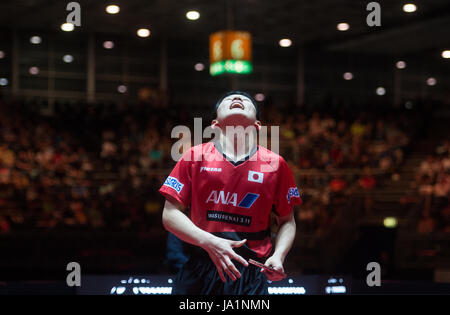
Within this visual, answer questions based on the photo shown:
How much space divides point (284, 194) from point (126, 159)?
9.55m

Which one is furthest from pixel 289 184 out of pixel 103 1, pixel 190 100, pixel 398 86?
pixel 398 86

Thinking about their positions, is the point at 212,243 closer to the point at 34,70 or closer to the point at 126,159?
the point at 126,159

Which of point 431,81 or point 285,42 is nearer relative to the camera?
point 285,42

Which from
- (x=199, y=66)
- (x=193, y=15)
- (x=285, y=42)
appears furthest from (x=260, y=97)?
(x=193, y=15)

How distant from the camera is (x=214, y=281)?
9.33 feet

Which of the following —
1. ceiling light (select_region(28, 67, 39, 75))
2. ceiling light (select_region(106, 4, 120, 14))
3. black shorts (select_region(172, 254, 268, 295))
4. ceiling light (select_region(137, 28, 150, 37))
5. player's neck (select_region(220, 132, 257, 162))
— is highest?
ceiling light (select_region(137, 28, 150, 37))

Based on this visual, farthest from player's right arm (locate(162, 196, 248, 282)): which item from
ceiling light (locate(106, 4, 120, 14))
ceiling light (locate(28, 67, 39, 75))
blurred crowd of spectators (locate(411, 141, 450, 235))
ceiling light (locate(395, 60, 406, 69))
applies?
ceiling light (locate(395, 60, 406, 69))

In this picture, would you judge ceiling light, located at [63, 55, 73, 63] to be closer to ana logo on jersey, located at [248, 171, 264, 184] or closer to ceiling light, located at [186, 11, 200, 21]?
ceiling light, located at [186, 11, 200, 21]

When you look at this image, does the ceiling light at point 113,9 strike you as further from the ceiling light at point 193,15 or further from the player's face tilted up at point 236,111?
the player's face tilted up at point 236,111

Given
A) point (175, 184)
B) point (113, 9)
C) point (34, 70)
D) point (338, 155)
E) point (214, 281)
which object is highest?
point (113, 9)

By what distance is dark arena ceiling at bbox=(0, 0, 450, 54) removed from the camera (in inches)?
585

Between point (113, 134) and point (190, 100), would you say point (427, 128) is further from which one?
point (113, 134)

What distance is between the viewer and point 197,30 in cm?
1872

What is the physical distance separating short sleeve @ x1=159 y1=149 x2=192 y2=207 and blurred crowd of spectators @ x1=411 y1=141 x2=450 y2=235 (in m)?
7.98
